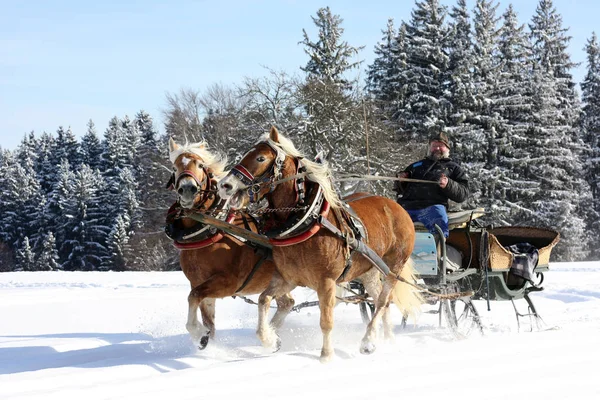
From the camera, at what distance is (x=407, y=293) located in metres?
7.55

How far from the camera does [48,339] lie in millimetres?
8266

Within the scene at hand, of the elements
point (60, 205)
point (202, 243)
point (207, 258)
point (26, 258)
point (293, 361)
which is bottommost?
point (26, 258)

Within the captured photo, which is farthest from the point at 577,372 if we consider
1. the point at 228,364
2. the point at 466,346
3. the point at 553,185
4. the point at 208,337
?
the point at 553,185

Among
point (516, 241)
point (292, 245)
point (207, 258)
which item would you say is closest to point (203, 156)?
point (207, 258)

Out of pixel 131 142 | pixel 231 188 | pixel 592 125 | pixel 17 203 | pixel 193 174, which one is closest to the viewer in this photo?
pixel 231 188

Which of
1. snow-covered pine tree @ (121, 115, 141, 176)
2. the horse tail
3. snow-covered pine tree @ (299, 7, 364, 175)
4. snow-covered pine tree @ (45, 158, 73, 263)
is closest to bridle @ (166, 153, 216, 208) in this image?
the horse tail

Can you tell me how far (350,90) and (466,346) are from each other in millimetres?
22312

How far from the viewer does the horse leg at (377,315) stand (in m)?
6.40

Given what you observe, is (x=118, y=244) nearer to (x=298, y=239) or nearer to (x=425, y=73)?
(x=425, y=73)

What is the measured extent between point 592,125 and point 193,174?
125 ft

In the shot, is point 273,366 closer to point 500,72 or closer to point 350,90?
point 350,90

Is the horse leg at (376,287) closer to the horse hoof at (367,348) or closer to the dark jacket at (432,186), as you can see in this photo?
the horse hoof at (367,348)

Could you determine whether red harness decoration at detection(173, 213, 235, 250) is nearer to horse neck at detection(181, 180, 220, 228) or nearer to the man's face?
horse neck at detection(181, 180, 220, 228)

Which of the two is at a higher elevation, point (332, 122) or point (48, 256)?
point (332, 122)
